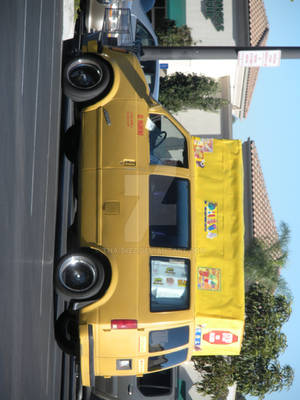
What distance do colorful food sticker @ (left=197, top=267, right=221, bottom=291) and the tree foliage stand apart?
4.72m

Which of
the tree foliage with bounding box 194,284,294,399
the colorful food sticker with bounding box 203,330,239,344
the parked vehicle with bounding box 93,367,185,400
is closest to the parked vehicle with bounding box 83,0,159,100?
the colorful food sticker with bounding box 203,330,239,344

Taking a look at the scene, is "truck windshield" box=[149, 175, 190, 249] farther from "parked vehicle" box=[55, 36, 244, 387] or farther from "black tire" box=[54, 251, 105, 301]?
"black tire" box=[54, 251, 105, 301]

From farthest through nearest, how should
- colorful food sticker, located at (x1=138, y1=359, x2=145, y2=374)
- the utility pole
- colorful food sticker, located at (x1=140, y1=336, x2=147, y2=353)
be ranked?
the utility pole, colorful food sticker, located at (x1=138, y1=359, x2=145, y2=374), colorful food sticker, located at (x1=140, y1=336, x2=147, y2=353)

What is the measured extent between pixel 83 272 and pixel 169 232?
56.4 inches

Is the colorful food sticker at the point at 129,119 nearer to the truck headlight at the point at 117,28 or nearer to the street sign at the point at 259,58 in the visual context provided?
the truck headlight at the point at 117,28

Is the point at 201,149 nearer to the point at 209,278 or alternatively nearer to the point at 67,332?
the point at 209,278

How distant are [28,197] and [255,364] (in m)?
9.76

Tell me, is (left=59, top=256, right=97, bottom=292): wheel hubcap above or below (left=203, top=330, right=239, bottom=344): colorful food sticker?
above

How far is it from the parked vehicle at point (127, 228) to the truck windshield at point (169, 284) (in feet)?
0.05

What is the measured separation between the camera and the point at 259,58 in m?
7.94

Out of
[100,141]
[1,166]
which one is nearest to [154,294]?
[100,141]

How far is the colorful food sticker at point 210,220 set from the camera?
8727mm

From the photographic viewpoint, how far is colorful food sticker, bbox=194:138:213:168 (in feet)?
30.5

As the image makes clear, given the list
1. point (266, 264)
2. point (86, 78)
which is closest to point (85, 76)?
point (86, 78)
